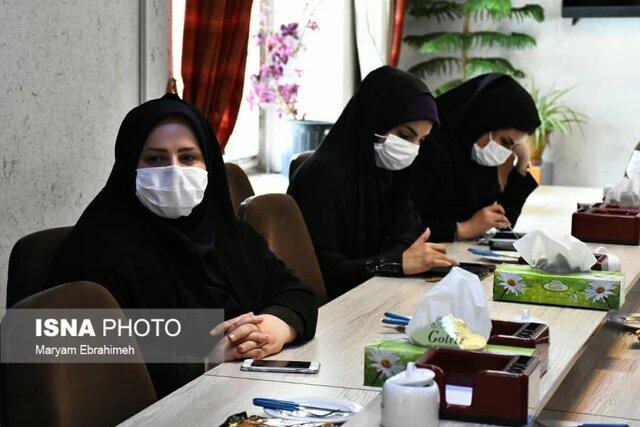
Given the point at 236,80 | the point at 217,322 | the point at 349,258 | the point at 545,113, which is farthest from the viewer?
the point at 545,113

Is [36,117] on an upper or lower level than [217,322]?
upper

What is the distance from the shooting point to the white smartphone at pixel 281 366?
1.97m

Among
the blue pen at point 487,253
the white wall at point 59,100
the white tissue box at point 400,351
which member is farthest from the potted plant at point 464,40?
the white tissue box at point 400,351

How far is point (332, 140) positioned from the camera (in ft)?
11.3

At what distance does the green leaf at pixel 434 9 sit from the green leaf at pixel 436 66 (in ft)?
1.06

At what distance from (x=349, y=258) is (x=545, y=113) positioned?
4333 millimetres

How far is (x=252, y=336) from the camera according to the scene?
6.81 ft

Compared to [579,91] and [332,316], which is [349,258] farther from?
[579,91]

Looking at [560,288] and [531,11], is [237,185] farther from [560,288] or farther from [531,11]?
[531,11]

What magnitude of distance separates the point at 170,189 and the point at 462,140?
2.01 metres

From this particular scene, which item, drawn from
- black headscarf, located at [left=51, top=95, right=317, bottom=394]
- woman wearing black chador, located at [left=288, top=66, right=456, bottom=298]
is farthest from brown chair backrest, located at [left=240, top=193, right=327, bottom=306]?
black headscarf, located at [left=51, top=95, right=317, bottom=394]

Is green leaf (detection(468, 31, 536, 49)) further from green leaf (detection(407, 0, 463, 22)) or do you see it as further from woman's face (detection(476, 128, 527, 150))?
woman's face (detection(476, 128, 527, 150))

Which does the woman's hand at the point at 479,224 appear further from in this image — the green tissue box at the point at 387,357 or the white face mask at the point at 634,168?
the green tissue box at the point at 387,357

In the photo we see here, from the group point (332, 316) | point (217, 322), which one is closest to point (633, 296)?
point (332, 316)
